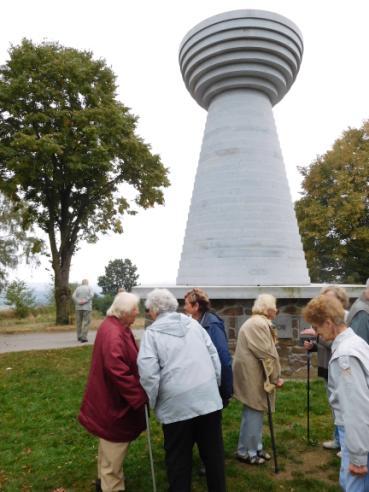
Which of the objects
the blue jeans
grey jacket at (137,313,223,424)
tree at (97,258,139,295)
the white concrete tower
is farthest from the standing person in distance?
tree at (97,258,139,295)

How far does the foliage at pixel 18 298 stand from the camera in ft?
73.0

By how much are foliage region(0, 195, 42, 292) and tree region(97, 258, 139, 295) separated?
1037 inches

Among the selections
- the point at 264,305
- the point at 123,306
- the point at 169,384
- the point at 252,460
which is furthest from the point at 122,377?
the point at 252,460

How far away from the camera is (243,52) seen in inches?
305

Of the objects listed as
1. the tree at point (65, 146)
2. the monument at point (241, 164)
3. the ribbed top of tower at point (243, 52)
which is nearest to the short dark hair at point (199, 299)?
the monument at point (241, 164)

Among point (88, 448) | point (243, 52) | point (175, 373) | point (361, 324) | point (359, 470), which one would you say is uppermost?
point (243, 52)

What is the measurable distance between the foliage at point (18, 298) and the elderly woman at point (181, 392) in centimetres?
2173

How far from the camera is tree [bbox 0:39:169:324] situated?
13156 mm

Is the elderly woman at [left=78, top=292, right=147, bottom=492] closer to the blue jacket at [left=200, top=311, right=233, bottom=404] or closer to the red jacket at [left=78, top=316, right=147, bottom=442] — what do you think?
the red jacket at [left=78, top=316, right=147, bottom=442]

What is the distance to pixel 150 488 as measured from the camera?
313 centimetres

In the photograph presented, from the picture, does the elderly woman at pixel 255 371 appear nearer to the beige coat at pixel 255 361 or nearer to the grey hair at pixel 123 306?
A: the beige coat at pixel 255 361

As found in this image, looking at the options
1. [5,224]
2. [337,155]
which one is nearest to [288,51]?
[337,155]

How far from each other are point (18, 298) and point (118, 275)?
28.4 meters

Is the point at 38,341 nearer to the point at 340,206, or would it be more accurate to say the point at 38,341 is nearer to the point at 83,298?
the point at 83,298
